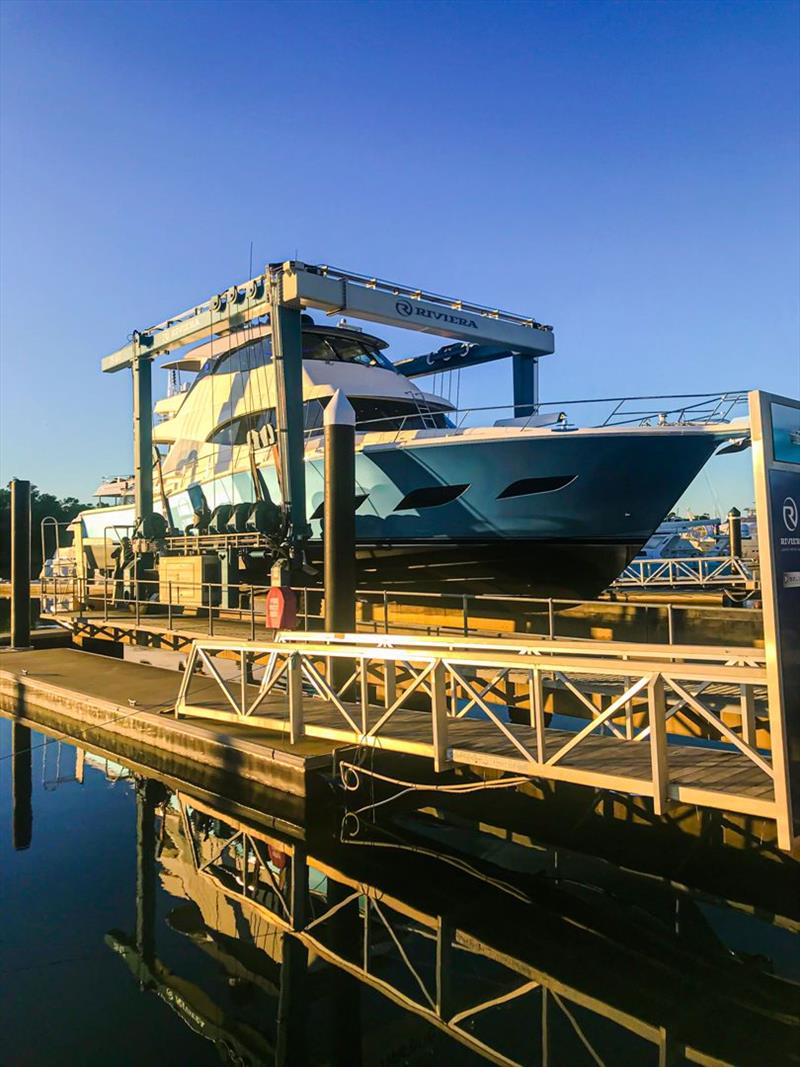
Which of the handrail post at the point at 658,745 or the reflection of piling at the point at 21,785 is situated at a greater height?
the handrail post at the point at 658,745

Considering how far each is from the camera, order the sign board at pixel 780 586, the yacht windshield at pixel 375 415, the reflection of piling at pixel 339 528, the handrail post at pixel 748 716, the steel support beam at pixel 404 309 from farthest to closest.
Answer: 1. the yacht windshield at pixel 375 415
2. the steel support beam at pixel 404 309
3. the reflection of piling at pixel 339 528
4. the handrail post at pixel 748 716
5. the sign board at pixel 780 586

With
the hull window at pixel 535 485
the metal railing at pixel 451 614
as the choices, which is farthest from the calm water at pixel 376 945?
the hull window at pixel 535 485

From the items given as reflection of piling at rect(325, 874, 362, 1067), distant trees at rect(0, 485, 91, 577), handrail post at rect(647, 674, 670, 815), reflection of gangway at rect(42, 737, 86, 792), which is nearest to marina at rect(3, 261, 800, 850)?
handrail post at rect(647, 674, 670, 815)

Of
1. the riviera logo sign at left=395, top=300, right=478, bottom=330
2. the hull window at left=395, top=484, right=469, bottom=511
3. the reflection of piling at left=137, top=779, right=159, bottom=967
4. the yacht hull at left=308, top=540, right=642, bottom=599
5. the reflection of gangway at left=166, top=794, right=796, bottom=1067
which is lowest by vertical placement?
the reflection of gangway at left=166, top=794, right=796, bottom=1067

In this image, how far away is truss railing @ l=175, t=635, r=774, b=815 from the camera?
5.62 metres

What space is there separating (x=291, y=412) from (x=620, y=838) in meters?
11.1

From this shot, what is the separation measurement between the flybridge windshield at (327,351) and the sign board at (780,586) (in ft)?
54.1

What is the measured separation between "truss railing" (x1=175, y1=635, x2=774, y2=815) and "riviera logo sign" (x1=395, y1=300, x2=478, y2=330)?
8.98 m

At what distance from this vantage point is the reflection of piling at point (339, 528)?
9742 millimetres

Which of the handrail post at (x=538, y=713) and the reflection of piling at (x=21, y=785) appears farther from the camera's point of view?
the reflection of piling at (x=21, y=785)

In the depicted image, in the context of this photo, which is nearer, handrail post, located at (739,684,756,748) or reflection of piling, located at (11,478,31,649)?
handrail post, located at (739,684,756,748)

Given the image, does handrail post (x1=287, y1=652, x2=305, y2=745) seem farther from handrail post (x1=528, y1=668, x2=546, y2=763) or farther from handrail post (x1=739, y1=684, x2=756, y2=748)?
handrail post (x1=739, y1=684, x2=756, y2=748)

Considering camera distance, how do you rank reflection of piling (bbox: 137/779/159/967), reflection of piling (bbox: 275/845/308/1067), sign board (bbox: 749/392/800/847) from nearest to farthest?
reflection of piling (bbox: 275/845/308/1067), sign board (bbox: 749/392/800/847), reflection of piling (bbox: 137/779/159/967)

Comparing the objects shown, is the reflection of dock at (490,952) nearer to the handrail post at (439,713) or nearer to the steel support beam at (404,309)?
the handrail post at (439,713)
